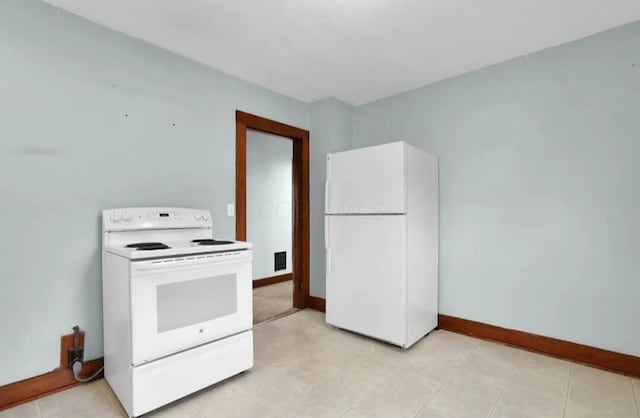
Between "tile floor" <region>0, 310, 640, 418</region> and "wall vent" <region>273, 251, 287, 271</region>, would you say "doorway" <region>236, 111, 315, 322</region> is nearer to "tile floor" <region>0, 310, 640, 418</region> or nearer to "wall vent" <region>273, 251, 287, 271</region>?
"wall vent" <region>273, 251, 287, 271</region>

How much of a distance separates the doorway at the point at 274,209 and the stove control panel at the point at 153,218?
0.49 metres

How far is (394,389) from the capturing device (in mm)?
1926

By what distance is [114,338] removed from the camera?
1.83m

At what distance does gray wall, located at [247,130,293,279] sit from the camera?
4.60m

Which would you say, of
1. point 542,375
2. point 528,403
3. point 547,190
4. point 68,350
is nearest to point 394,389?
point 528,403

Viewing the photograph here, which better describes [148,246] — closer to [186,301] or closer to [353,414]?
[186,301]

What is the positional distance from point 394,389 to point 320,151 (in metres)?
2.40

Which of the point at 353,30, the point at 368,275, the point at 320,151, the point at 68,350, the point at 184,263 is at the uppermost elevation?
the point at 353,30

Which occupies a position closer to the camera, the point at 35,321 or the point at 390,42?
the point at 35,321

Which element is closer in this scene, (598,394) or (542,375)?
(598,394)

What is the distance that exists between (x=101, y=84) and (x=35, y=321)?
154cm

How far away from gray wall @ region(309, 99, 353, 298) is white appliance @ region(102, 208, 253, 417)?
1.50 meters

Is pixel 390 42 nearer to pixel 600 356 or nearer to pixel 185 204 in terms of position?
pixel 185 204

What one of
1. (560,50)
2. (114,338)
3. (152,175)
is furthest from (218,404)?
(560,50)
